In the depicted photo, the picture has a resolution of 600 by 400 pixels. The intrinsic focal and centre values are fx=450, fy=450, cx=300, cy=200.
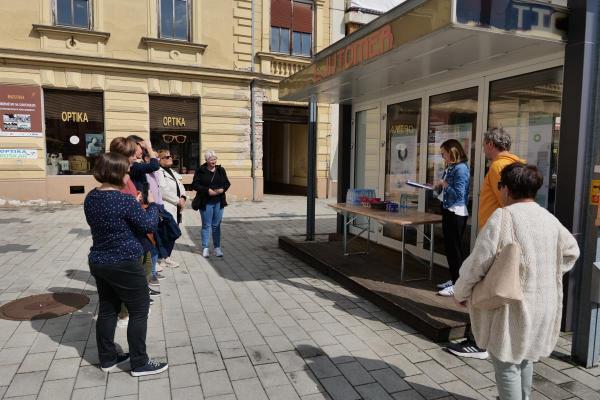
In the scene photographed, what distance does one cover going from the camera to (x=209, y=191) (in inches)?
249

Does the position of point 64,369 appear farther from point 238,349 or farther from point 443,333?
point 443,333

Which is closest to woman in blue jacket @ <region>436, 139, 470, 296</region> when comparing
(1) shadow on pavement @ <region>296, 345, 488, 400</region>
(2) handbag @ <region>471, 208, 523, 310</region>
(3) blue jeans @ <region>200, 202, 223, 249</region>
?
(1) shadow on pavement @ <region>296, 345, 488, 400</region>

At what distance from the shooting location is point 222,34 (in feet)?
45.2

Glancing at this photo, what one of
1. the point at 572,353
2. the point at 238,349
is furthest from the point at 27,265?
the point at 572,353

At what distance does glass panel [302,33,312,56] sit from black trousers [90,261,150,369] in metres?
13.6

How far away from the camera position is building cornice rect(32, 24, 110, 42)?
11.7 meters

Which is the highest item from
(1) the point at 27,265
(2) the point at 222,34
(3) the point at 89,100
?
(2) the point at 222,34

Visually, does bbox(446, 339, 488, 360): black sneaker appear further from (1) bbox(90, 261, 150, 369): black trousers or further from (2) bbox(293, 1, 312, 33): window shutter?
(2) bbox(293, 1, 312, 33): window shutter

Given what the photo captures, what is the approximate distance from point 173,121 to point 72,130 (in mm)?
2734

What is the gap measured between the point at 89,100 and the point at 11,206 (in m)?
3.46

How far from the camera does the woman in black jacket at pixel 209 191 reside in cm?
636

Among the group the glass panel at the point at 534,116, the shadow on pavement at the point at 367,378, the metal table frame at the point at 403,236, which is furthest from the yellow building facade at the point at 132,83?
the shadow on pavement at the point at 367,378

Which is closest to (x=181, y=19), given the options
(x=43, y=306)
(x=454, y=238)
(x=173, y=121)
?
(x=173, y=121)

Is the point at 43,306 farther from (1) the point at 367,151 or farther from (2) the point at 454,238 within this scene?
(1) the point at 367,151
